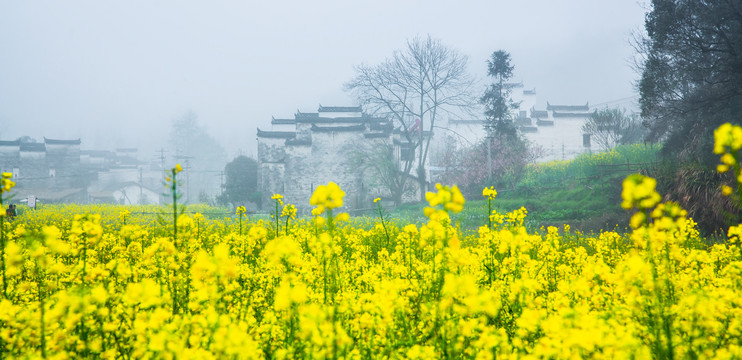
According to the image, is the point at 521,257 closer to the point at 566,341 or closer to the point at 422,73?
the point at 566,341

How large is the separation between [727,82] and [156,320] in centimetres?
1123

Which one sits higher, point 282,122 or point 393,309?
point 282,122

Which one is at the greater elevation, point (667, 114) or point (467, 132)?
point (467, 132)

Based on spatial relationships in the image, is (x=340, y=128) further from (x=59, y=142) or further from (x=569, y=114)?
(x=59, y=142)

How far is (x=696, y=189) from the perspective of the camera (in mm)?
Answer: 7754

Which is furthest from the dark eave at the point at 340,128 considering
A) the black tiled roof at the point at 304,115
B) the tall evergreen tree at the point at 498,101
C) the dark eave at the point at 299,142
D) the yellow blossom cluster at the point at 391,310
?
the yellow blossom cluster at the point at 391,310

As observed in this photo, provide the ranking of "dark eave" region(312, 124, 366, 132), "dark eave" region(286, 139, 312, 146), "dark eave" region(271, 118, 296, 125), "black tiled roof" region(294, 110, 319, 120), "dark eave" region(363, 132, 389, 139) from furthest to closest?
"dark eave" region(271, 118, 296, 125) < "black tiled roof" region(294, 110, 319, 120) < "dark eave" region(286, 139, 312, 146) < "dark eave" region(312, 124, 366, 132) < "dark eave" region(363, 132, 389, 139)

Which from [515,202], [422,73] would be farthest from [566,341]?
[422,73]

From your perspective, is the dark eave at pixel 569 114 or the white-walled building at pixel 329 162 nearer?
the white-walled building at pixel 329 162

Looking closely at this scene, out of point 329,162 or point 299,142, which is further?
point 299,142

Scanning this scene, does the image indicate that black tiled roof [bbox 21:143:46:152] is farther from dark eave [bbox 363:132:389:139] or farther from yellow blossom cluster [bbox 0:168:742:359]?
yellow blossom cluster [bbox 0:168:742:359]

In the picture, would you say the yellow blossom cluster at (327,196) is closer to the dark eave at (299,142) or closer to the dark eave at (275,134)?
the dark eave at (299,142)

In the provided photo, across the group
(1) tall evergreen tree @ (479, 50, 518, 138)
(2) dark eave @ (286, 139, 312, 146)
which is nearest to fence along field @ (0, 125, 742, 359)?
(1) tall evergreen tree @ (479, 50, 518, 138)

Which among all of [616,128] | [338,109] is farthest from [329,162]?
[616,128]
